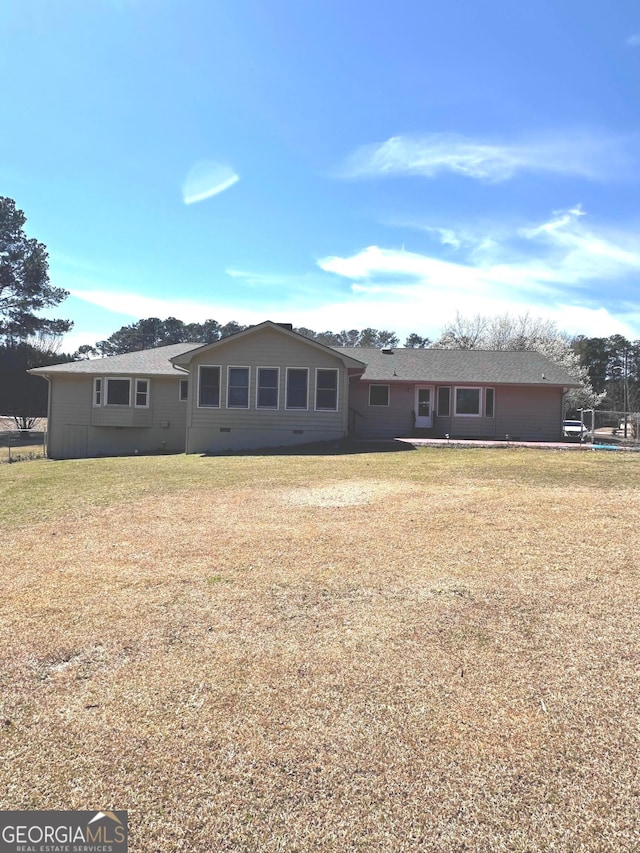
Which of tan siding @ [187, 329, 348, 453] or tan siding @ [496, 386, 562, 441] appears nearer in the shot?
tan siding @ [187, 329, 348, 453]

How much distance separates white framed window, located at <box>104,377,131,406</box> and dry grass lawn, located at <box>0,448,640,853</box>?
14.4 meters

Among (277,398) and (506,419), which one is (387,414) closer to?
(506,419)

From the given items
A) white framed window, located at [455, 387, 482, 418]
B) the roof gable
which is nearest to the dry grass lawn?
the roof gable

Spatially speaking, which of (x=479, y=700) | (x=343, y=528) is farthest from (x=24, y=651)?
(x=343, y=528)

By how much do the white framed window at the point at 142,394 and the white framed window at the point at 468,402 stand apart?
41.1 feet

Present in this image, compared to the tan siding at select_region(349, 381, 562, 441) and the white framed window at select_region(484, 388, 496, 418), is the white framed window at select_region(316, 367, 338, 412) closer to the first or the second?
the tan siding at select_region(349, 381, 562, 441)

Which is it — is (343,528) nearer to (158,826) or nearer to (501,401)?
(158,826)

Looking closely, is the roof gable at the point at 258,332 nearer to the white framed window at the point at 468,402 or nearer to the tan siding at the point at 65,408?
the tan siding at the point at 65,408

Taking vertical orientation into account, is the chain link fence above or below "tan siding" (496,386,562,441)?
below

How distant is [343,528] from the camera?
6.69m

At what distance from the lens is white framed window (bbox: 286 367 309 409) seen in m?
17.7

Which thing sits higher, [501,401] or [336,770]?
[501,401]

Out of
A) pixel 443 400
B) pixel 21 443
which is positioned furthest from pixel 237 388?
pixel 21 443

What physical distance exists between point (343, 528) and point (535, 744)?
13.8 feet
